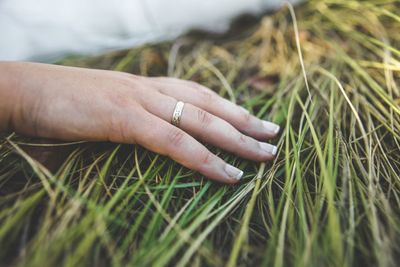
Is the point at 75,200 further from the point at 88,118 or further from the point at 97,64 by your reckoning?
the point at 97,64

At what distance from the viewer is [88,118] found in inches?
25.9

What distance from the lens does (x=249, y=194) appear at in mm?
662

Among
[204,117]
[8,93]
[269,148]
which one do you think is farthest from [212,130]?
[8,93]

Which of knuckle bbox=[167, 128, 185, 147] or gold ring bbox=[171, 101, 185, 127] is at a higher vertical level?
gold ring bbox=[171, 101, 185, 127]

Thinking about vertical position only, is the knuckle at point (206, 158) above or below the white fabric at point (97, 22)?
below

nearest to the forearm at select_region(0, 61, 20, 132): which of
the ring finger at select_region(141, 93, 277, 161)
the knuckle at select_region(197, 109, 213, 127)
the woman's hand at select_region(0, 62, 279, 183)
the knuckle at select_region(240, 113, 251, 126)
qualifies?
the woman's hand at select_region(0, 62, 279, 183)

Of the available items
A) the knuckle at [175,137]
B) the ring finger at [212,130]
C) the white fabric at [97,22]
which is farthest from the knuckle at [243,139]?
the white fabric at [97,22]

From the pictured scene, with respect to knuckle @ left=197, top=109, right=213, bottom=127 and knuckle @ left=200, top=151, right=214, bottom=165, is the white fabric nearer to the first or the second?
knuckle @ left=197, top=109, right=213, bottom=127

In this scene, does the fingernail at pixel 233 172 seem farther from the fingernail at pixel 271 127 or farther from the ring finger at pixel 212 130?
the fingernail at pixel 271 127

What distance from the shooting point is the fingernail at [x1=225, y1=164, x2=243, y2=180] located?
665 mm

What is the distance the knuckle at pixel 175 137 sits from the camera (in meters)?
0.68

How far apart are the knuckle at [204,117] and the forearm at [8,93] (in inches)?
15.3

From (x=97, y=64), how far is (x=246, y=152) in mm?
714

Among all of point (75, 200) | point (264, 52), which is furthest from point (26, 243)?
point (264, 52)
